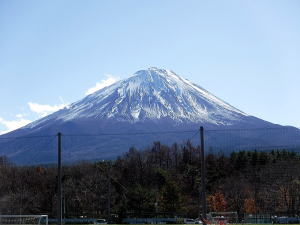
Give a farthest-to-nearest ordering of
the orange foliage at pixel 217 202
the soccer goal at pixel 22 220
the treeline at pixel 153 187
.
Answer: the orange foliage at pixel 217 202
the treeline at pixel 153 187
the soccer goal at pixel 22 220

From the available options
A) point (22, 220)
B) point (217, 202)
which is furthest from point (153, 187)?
point (22, 220)

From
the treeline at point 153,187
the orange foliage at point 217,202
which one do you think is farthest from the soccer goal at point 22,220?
the orange foliage at point 217,202

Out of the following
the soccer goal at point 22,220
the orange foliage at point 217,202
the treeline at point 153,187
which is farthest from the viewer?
the orange foliage at point 217,202

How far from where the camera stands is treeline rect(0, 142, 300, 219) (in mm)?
78250

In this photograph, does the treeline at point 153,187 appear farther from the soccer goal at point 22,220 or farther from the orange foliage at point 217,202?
the soccer goal at point 22,220

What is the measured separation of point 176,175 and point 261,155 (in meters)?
18.3

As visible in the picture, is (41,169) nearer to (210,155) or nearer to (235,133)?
(210,155)

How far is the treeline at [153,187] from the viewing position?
7825cm

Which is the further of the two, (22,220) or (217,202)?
(217,202)

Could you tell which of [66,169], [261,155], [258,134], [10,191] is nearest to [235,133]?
[258,134]

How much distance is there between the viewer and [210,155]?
103 m

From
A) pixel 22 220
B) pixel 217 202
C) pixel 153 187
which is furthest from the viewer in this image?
pixel 153 187

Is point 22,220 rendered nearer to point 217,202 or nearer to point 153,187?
point 217,202

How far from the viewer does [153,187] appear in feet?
299
